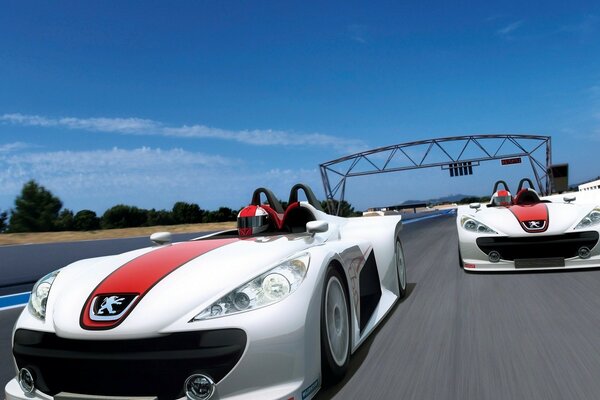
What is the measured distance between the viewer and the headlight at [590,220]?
241 inches

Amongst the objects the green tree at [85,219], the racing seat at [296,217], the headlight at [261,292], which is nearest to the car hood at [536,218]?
the racing seat at [296,217]

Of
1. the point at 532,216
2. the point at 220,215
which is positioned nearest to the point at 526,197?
the point at 532,216

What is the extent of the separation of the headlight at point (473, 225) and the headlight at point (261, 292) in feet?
14.2

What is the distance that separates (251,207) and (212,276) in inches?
69.0

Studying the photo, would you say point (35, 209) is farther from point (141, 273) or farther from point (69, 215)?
point (141, 273)

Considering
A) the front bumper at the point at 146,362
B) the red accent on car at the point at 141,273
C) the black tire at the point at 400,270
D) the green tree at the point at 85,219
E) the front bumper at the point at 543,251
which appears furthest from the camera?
the green tree at the point at 85,219

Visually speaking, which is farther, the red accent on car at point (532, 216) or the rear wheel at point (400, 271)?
the red accent on car at point (532, 216)

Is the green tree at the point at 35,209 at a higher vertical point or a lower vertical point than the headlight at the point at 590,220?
higher

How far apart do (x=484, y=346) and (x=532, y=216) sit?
3.42m

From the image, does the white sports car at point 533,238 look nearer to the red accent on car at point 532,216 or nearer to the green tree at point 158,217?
the red accent on car at point 532,216

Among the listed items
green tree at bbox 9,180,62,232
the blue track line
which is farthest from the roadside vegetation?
the blue track line

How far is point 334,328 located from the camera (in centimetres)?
302

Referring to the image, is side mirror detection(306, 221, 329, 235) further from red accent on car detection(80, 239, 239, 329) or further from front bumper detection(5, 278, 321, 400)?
front bumper detection(5, 278, 321, 400)

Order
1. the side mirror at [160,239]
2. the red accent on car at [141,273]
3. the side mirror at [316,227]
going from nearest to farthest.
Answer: the red accent on car at [141,273] < the side mirror at [316,227] < the side mirror at [160,239]
